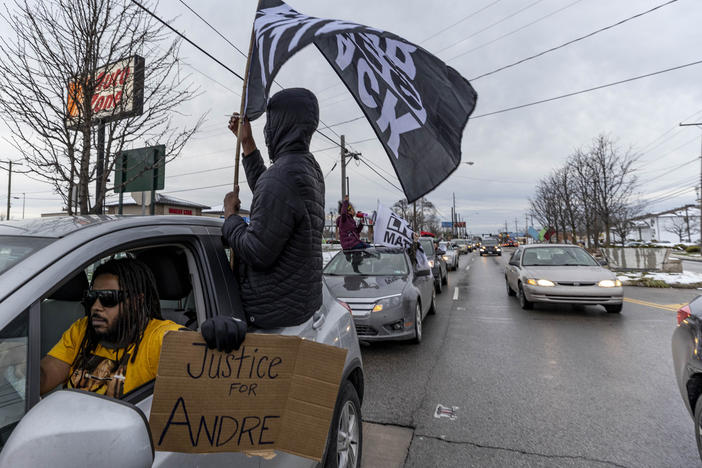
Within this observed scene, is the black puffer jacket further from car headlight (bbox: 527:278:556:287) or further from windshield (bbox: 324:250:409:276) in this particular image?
car headlight (bbox: 527:278:556:287)

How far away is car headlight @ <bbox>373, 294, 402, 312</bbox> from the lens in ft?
16.5

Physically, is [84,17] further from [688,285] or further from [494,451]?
[688,285]

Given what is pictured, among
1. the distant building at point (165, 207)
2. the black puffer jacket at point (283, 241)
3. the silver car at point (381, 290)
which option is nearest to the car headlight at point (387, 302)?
the silver car at point (381, 290)

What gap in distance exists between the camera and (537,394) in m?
3.71

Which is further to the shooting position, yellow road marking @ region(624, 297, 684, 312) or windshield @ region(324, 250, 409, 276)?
yellow road marking @ region(624, 297, 684, 312)

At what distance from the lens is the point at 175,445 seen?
43.4 inches

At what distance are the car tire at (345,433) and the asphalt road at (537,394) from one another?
582 mm

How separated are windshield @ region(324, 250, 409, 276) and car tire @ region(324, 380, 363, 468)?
3873mm

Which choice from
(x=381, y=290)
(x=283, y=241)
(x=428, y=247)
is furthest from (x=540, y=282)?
(x=283, y=241)

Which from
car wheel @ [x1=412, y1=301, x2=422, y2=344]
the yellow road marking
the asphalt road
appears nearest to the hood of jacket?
the asphalt road

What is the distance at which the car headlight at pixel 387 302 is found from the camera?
5035 mm

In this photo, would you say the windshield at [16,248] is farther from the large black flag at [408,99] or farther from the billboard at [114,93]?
the billboard at [114,93]

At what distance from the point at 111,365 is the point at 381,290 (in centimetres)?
426

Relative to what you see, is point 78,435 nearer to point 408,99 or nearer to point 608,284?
point 408,99
